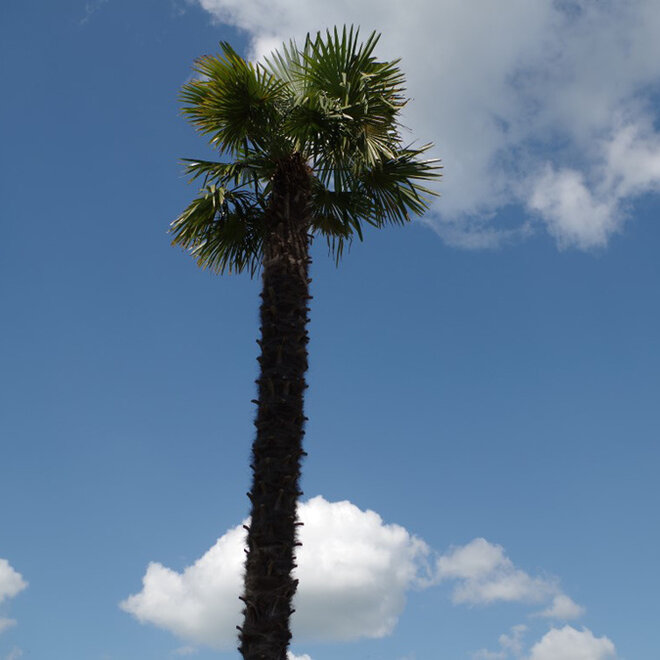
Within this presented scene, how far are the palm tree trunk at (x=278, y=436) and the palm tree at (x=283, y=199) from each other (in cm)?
1

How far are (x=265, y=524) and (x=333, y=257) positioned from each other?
6.48 meters

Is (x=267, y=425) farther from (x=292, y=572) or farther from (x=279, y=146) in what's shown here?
(x=279, y=146)

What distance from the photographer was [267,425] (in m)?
9.48

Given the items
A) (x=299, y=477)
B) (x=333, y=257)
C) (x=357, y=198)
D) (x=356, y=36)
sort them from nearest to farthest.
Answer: (x=299, y=477), (x=356, y=36), (x=357, y=198), (x=333, y=257)

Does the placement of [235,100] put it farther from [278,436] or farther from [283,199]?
[278,436]

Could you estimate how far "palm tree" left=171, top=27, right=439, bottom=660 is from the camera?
8.99m

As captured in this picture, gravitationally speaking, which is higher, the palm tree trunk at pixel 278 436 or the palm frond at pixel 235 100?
the palm frond at pixel 235 100

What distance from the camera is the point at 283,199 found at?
11312 millimetres

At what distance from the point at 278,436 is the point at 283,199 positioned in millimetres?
3782

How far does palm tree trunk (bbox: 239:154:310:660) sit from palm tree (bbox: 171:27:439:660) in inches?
0.6

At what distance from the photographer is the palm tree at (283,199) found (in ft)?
29.5

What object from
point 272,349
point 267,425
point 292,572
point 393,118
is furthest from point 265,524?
point 393,118

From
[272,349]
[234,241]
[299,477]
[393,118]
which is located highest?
[393,118]

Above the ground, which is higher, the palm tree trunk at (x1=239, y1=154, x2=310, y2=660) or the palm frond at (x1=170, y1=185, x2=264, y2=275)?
the palm frond at (x1=170, y1=185, x2=264, y2=275)
